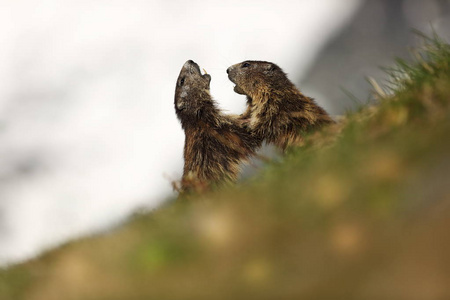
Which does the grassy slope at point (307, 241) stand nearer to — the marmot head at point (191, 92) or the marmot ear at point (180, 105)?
the marmot head at point (191, 92)

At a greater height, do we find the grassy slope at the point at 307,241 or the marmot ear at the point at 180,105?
the marmot ear at the point at 180,105

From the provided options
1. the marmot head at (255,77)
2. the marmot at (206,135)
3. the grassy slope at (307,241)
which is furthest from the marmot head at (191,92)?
the grassy slope at (307,241)

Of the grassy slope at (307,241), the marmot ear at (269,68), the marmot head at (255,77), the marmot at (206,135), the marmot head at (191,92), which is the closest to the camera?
the grassy slope at (307,241)

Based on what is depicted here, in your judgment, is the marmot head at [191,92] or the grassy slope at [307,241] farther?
the marmot head at [191,92]

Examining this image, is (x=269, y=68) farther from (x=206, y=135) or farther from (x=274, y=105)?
Answer: (x=206, y=135)

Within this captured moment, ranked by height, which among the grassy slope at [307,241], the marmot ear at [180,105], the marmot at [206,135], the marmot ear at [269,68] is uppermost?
the marmot ear at [269,68]

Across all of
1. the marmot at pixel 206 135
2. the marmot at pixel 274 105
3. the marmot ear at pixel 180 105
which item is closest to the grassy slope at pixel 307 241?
the marmot at pixel 206 135

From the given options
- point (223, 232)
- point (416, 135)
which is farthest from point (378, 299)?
point (416, 135)

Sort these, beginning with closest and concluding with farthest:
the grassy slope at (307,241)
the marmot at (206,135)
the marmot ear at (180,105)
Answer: the grassy slope at (307,241), the marmot at (206,135), the marmot ear at (180,105)

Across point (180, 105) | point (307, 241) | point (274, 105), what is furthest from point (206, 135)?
point (307, 241)
